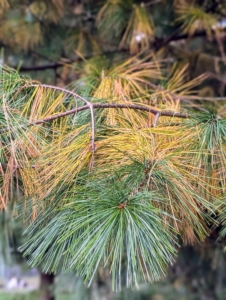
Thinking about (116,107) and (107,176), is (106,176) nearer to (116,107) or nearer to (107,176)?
(107,176)

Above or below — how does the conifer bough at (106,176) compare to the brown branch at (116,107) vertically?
below

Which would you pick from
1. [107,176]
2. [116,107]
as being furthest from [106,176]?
[116,107]

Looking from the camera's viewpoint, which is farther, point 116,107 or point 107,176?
point 116,107

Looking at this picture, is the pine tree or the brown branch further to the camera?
the brown branch

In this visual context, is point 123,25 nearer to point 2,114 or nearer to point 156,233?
point 2,114

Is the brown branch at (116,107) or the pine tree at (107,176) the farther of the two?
the brown branch at (116,107)

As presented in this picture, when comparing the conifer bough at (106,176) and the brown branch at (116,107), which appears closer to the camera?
the conifer bough at (106,176)

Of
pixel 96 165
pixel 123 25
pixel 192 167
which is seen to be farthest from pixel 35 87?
pixel 123 25

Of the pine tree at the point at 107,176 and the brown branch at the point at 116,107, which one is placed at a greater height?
the brown branch at the point at 116,107

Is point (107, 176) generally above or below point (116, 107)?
below

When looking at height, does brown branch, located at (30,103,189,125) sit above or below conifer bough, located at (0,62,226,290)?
above

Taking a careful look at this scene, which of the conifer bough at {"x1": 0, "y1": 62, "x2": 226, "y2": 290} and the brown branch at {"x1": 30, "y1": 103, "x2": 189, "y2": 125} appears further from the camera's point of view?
the brown branch at {"x1": 30, "y1": 103, "x2": 189, "y2": 125}
